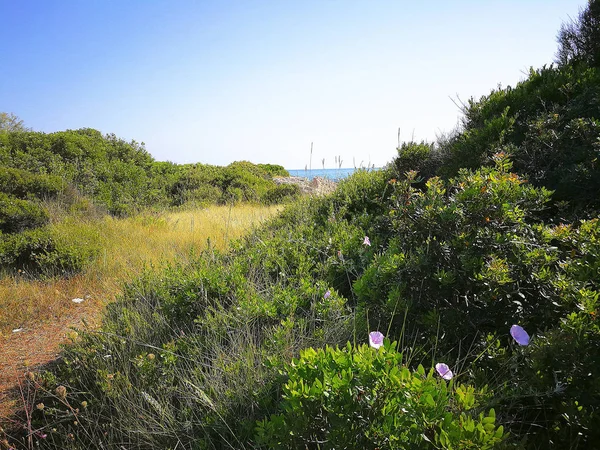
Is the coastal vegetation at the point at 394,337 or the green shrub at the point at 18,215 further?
the green shrub at the point at 18,215

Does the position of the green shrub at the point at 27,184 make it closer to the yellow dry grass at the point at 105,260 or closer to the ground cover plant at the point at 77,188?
the ground cover plant at the point at 77,188

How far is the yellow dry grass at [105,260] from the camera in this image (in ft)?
15.6

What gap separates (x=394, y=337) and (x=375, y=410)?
796 millimetres

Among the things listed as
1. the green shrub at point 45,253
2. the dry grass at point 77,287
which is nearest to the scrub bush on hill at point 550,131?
the dry grass at point 77,287

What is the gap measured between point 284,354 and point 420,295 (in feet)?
3.12

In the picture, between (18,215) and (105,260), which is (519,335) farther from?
(18,215)

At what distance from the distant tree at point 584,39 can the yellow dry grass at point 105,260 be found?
5673 mm

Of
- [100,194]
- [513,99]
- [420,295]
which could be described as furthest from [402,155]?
[100,194]

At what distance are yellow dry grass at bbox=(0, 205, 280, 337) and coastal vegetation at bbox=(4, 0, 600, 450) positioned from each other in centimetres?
136

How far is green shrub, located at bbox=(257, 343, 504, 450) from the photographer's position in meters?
1.24

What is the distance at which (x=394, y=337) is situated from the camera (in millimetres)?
2096

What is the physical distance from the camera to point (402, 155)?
599cm

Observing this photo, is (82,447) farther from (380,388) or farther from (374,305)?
(380,388)

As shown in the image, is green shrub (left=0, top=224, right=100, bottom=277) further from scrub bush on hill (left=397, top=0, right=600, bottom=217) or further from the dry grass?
scrub bush on hill (left=397, top=0, right=600, bottom=217)
